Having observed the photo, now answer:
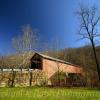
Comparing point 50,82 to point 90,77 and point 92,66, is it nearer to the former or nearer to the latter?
point 90,77

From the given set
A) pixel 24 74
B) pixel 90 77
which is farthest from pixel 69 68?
pixel 24 74

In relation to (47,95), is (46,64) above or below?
above

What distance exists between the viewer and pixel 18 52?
154 ft

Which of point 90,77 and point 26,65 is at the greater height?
point 26,65

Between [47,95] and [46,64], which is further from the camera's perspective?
[46,64]

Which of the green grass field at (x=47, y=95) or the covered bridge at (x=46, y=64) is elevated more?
the covered bridge at (x=46, y=64)

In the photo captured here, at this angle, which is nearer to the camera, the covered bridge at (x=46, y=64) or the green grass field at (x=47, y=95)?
the green grass field at (x=47, y=95)

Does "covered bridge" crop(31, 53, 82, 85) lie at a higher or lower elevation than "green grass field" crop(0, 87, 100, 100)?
higher

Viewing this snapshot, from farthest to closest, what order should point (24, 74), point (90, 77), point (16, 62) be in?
point (16, 62)
point (90, 77)
point (24, 74)

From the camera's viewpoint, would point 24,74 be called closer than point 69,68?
Yes

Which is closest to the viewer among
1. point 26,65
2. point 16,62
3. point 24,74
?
point 24,74

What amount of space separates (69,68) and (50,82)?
10085 millimetres

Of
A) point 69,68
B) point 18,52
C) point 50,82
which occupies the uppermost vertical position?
point 18,52

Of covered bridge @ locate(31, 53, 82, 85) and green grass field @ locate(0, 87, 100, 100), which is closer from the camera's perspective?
green grass field @ locate(0, 87, 100, 100)
